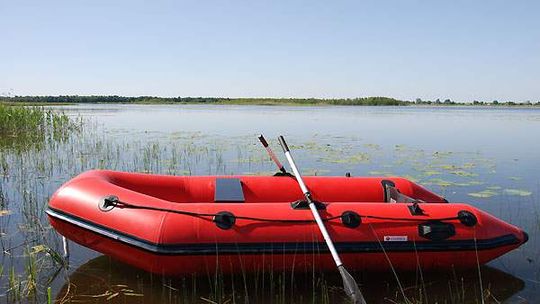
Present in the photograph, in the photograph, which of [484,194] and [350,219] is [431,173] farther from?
[350,219]

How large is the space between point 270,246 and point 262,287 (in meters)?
0.33

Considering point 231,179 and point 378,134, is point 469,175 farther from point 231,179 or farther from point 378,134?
point 378,134

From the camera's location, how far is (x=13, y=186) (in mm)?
6309

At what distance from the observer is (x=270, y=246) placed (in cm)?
354

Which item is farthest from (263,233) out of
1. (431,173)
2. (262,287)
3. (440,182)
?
(431,173)

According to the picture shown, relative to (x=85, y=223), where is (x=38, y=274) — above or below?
below

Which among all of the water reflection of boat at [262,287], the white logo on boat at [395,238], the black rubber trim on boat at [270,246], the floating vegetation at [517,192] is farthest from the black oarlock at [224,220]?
the floating vegetation at [517,192]

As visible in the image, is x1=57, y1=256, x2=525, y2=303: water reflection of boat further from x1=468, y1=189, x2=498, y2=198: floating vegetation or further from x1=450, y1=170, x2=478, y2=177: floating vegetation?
x1=450, y1=170, x2=478, y2=177: floating vegetation

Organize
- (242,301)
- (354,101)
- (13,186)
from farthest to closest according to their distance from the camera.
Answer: (354,101) < (13,186) < (242,301)

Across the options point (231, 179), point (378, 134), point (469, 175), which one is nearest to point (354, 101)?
point (378, 134)

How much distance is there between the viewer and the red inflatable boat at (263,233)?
349 centimetres

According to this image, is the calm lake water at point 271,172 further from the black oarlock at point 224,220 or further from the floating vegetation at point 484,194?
the black oarlock at point 224,220

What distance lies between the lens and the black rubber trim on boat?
11.3 feet

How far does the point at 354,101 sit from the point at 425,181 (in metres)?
50.6
